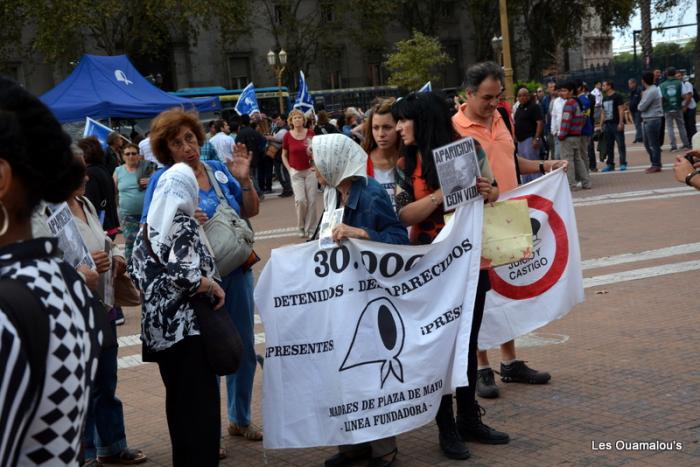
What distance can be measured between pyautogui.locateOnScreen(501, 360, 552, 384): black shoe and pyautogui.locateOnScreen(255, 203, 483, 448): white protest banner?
1354 millimetres

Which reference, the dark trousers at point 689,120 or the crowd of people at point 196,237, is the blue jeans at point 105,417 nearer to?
the crowd of people at point 196,237

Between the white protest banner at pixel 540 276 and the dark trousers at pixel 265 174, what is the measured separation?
18.3 meters

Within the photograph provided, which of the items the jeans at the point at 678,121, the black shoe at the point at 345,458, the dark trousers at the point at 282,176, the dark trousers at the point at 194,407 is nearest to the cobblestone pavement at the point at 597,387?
the black shoe at the point at 345,458

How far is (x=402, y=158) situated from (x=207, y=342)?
1674mm

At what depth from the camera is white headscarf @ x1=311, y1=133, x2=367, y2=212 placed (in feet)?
15.6

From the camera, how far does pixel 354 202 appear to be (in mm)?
4836

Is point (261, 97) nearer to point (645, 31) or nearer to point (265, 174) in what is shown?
point (265, 174)

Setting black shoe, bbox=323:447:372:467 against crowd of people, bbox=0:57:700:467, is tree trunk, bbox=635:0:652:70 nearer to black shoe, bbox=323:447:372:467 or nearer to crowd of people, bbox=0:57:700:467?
crowd of people, bbox=0:57:700:467

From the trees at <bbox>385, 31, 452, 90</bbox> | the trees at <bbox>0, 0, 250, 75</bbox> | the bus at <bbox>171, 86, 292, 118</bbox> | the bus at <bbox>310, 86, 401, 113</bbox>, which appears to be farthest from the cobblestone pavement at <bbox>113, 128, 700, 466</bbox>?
the trees at <bbox>385, 31, 452, 90</bbox>

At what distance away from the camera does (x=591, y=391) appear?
18.8 ft

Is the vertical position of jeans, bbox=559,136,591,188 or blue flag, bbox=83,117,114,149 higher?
blue flag, bbox=83,117,114,149

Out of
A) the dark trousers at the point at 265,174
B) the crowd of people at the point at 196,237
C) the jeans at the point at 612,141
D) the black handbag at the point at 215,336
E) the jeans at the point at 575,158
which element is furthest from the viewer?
the dark trousers at the point at 265,174

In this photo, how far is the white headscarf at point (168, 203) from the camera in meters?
4.17

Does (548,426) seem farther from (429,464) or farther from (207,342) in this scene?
(207,342)
